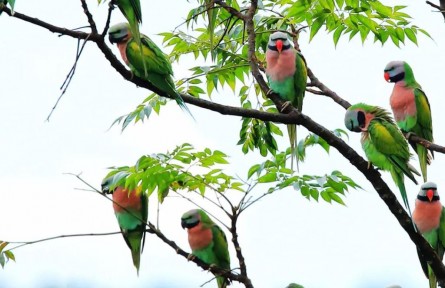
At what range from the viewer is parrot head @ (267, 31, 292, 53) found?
4.56m

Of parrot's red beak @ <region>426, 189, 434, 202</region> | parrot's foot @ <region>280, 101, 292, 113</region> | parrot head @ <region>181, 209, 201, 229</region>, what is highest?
parrot's foot @ <region>280, 101, 292, 113</region>

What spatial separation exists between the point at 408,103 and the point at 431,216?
86cm

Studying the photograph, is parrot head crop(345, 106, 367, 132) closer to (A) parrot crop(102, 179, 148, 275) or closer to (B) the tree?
(B) the tree

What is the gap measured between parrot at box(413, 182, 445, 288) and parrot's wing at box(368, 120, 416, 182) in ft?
3.33

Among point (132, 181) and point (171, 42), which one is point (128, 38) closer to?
point (171, 42)

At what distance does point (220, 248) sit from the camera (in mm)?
5445

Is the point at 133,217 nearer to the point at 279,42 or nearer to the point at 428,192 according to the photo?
the point at 279,42

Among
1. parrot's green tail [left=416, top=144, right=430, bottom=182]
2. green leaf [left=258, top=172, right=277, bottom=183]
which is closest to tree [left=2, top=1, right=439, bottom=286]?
green leaf [left=258, top=172, right=277, bottom=183]

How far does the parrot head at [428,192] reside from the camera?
560 centimetres

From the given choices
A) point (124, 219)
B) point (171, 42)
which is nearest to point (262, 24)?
point (171, 42)

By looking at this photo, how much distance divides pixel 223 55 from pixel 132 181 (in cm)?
129

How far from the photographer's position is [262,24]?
15.9ft

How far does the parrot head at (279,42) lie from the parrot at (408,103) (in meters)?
1.34

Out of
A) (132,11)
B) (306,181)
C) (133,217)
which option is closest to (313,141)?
(306,181)
